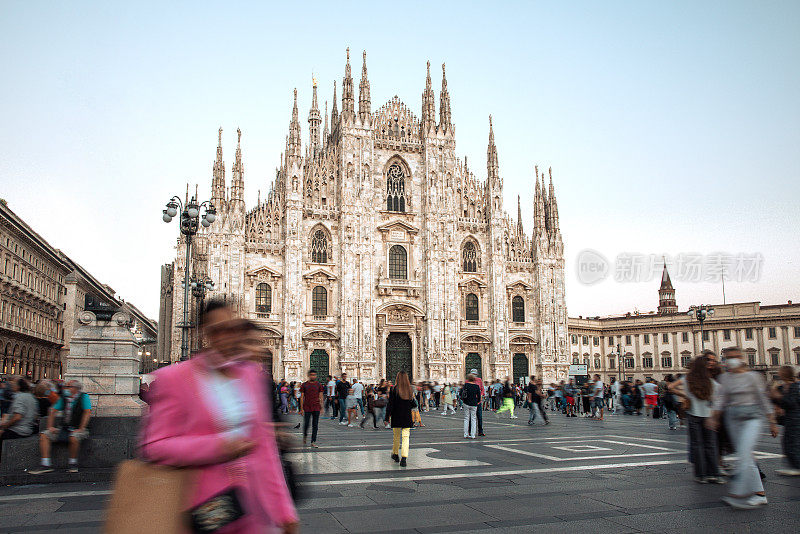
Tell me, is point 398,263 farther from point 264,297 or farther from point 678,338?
point 678,338

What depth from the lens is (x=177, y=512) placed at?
2445 millimetres

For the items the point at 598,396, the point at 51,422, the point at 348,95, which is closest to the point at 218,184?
the point at 348,95

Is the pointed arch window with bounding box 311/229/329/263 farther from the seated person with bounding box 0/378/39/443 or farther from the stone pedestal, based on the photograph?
the seated person with bounding box 0/378/39/443

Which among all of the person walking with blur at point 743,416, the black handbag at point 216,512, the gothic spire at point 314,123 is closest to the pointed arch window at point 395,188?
the gothic spire at point 314,123

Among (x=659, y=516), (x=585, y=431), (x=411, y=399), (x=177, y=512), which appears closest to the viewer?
(x=177, y=512)

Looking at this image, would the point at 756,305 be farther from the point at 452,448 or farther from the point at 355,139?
the point at 452,448

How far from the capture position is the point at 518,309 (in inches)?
1708

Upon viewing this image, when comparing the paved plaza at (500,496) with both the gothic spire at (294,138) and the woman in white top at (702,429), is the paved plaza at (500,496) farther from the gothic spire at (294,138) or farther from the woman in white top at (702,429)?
the gothic spire at (294,138)

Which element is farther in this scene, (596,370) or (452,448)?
(596,370)

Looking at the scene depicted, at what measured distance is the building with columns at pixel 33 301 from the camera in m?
41.6

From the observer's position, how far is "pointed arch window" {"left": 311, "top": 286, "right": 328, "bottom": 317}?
38.4 meters

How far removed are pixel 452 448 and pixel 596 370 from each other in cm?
6895

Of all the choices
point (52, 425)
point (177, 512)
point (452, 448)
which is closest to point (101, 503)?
point (52, 425)

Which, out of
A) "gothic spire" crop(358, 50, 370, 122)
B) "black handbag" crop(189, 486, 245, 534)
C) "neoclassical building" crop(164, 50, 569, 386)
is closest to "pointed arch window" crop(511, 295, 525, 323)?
"neoclassical building" crop(164, 50, 569, 386)
